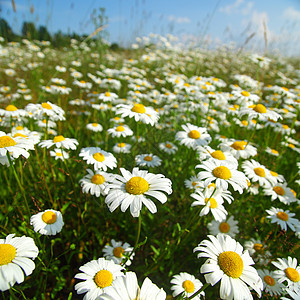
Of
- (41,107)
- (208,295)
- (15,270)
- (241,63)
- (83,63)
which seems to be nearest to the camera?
(15,270)

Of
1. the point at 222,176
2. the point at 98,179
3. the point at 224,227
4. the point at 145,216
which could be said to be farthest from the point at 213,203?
the point at 98,179

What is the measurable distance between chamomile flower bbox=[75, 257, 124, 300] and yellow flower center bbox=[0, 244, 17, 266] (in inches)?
14.6

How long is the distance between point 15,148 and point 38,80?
508 cm

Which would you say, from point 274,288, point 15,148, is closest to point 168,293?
point 274,288

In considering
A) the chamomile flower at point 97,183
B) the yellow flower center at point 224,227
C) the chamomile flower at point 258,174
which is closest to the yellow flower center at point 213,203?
the yellow flower center at point 224,227

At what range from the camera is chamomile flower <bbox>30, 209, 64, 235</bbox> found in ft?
5.06

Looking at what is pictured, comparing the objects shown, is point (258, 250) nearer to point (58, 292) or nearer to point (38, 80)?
point (58, 292)

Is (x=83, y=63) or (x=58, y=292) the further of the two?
(x=83, y=63)

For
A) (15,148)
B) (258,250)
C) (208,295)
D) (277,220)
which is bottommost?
(208,295)

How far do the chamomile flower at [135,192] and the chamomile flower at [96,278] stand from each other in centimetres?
40

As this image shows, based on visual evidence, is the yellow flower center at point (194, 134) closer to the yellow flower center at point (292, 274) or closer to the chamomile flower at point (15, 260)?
the yellow flower center at point (292, 274)

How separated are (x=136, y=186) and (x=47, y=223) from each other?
0.79 meters

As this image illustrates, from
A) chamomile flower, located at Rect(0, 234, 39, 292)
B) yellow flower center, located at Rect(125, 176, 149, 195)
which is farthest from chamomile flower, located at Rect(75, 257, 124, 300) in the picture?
yellow flower center, located at Rect(125, 176, 149, 195)

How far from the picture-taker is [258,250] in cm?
210
